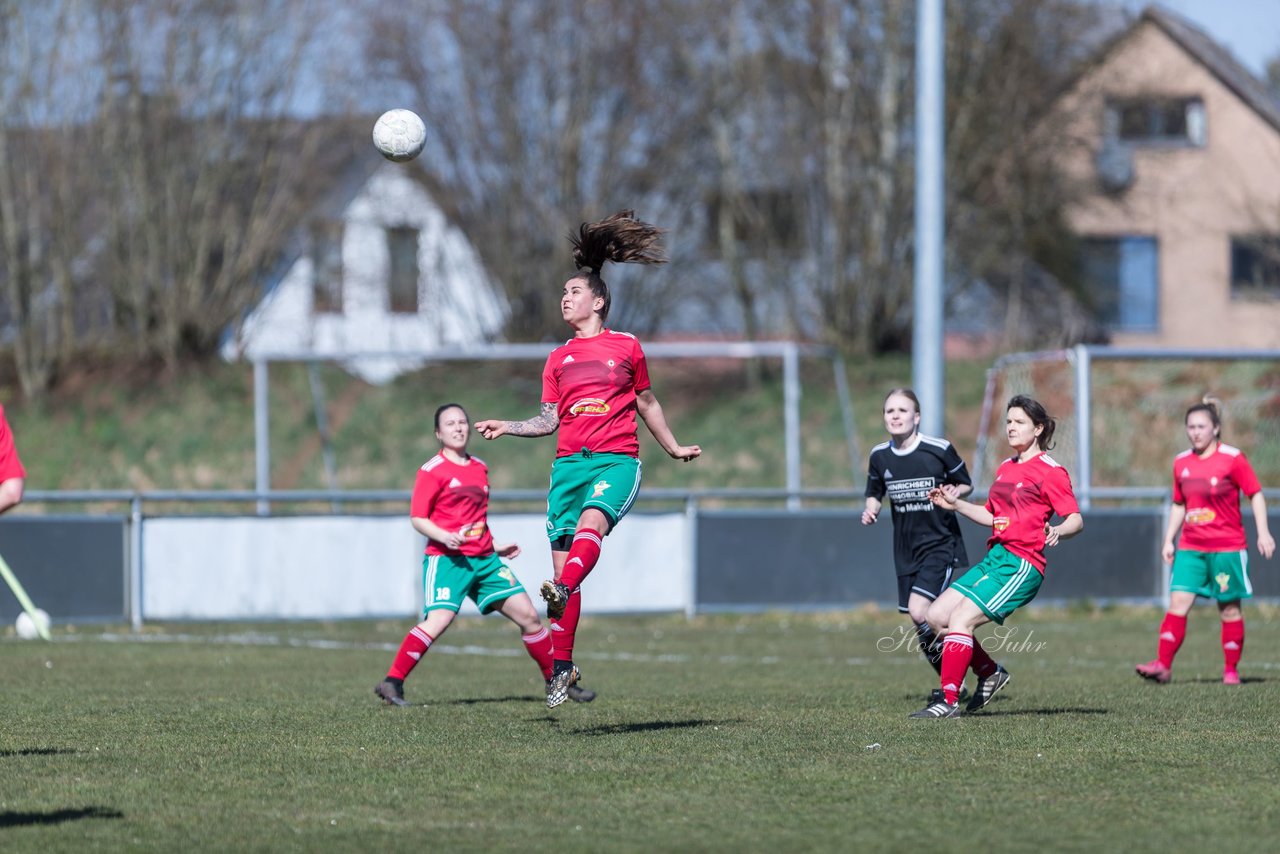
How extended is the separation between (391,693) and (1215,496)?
5.28 m

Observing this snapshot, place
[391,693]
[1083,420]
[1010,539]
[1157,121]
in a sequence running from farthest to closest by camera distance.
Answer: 1. [1157,121]
2. [1083,420]
3. [391,693]
4. [1010,539]

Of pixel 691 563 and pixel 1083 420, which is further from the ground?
pixel 1083 420

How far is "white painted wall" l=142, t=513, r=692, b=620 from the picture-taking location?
16.1m

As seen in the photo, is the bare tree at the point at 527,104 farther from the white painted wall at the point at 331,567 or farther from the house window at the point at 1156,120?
the white painted wall at the point at 331,567

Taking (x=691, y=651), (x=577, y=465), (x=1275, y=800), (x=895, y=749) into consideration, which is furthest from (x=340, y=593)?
(x=1275, y=800)

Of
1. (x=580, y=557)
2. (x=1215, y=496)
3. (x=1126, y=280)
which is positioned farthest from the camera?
(x=1126, y=280)

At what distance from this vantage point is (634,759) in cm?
718

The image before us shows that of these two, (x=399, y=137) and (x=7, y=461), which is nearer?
(x=7, y=461)

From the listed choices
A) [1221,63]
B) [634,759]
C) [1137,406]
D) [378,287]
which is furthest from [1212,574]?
[1221,63]

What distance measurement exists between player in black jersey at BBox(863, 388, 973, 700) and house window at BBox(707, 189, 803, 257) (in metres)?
20.9

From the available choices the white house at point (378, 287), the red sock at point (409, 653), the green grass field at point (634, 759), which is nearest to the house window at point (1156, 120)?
the white house at point (378, 287)

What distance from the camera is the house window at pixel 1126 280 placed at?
121ft

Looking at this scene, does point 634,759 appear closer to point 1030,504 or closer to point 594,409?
point 594,409

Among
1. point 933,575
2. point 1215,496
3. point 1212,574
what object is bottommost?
point 1212,574
